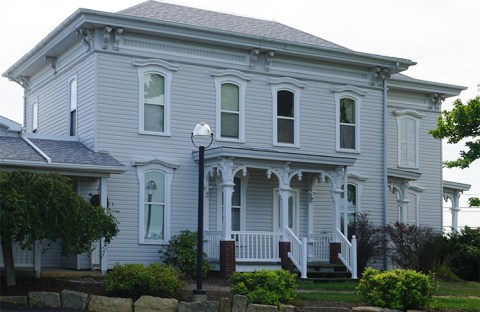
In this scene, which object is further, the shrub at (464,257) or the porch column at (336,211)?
the shrub at (464,257)

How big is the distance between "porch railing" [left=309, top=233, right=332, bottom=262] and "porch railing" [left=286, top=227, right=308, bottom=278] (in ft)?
4.05

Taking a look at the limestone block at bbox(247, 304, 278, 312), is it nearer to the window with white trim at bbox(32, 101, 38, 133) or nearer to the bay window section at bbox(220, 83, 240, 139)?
the bay window section at bbox(220, 83, 240, 139)

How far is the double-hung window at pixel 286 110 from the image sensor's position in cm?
2709

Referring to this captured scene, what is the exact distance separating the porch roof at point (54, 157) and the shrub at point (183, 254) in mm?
2804

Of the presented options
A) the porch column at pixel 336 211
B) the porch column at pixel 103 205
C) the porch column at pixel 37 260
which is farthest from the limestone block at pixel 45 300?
the porch column at pixel 336 211

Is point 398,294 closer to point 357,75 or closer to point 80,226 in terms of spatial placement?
point 80,226

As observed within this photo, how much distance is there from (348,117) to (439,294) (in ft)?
27.3

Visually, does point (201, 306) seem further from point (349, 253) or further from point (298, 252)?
point (349, 253)

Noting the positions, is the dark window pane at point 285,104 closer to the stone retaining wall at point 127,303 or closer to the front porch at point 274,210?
the front porch at point 274,210

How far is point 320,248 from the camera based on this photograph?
26422 mm

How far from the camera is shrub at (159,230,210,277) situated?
23.5 metres

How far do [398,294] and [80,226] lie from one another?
6.83 meters

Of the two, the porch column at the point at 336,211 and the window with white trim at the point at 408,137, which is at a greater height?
the window with white trim at the point at 408,137

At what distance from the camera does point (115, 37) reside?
24344 mm
